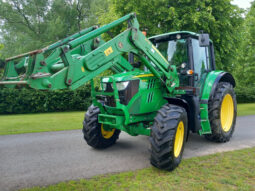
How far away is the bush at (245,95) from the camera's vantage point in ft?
74.5

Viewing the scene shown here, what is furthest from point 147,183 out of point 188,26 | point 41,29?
point 41,29

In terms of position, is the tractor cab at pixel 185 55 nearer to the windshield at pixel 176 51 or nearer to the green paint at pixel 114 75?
the windshield at pixel 176 51

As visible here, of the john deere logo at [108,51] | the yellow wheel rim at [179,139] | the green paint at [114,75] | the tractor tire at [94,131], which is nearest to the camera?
the green paint at [114,75]

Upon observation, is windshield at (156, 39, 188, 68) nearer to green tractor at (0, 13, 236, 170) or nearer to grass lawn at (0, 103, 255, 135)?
green tractor at (0, 13, 236, 170)

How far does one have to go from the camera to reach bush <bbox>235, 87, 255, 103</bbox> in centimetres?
2272

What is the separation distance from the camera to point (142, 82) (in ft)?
15.9

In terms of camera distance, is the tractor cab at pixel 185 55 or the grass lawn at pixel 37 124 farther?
the grass lawn at pixel 37 124

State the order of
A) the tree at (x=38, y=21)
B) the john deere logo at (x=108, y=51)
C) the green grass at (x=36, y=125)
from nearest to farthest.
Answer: the john deere logo at (x=108, y=51) → the green grass at (x=36, y=125) → the tree at (x=38, y=21)

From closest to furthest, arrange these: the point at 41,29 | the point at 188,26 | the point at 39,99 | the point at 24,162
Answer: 1. the point at 24,162
2. the point at 188,26
3. the point at 39,99
4. the point at 41,29

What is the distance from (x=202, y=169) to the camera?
4.30 meters

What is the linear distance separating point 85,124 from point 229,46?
8902 mm

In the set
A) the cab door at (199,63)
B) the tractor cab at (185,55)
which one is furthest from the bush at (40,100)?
the cab door at (199,63)

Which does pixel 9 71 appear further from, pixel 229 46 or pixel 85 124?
pixel 229 46

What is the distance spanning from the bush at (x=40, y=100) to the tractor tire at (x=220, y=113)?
10206 mm
